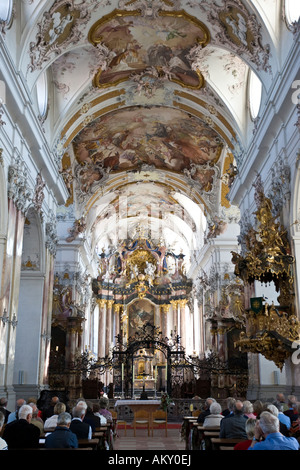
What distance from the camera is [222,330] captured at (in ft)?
68.5

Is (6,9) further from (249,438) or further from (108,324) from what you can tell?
(108,324)

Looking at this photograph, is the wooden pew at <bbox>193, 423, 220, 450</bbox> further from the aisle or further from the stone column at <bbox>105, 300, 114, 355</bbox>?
the stone column at <bbox>105, 300, 114, 355</bbox>

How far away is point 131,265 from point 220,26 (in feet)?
76.9

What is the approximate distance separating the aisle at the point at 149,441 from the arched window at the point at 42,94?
31.3 ft

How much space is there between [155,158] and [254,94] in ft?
27.0

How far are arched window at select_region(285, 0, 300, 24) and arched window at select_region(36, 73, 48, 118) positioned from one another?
7.49 metres

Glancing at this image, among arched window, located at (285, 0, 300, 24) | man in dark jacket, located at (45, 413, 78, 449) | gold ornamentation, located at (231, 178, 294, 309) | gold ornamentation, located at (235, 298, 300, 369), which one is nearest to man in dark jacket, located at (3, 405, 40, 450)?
man in dark jacket, located at (45, 413, 78, 449)

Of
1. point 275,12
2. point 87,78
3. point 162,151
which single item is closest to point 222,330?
point 162,151

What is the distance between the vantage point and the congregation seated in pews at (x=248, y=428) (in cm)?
416

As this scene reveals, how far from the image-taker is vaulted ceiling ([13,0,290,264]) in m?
12.5

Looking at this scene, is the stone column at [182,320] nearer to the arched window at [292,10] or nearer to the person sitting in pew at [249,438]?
the arched window at [292,10]

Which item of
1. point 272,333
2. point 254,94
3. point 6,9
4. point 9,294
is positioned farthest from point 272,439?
point 254,94

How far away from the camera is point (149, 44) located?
15078 millimetres

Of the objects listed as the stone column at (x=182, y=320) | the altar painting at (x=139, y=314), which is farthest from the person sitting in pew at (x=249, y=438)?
the altar painting at (x=139, y=314)
